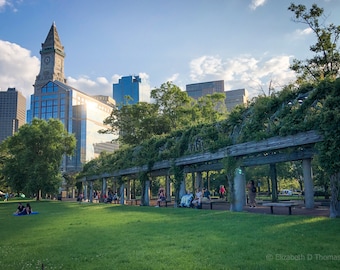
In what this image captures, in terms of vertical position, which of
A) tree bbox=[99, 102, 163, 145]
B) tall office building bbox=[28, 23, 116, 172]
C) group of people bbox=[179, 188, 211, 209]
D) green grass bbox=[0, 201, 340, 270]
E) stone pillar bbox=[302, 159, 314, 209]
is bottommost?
green grass bbox=[0, 201, 340, 270]

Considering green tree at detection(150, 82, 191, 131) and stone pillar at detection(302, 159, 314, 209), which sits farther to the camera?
green tree at detection(150, 82, 191, 131)

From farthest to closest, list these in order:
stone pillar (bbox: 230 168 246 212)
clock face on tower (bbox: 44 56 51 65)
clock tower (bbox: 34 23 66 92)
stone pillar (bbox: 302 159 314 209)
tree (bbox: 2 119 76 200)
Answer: clock face on tower (bbox: 44 56 51 65) < clock tower (bbox: 34 23 66 92) < tree (bbox: 2 119 76 200) < stone pillar (bbox: 302 159 314 209) < stone pillar (bbox: 230 168 246 212)

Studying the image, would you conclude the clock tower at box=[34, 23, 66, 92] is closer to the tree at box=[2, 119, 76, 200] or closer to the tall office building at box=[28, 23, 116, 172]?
the tall office building at box=[28, 23, 116, 172]

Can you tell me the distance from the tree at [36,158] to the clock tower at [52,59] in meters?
104

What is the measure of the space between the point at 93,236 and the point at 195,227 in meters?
3.17

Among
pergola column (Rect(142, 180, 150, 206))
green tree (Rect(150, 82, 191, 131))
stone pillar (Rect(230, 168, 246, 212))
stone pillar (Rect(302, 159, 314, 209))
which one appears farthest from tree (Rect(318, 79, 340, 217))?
green tree (Rect(150, 82, 191, 131))

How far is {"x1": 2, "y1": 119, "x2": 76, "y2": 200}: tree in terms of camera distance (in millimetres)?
38844

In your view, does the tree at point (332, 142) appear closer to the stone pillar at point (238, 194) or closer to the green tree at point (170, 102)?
the stone pillar at point (238, 194)

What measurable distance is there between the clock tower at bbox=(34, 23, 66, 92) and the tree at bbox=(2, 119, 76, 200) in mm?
103751

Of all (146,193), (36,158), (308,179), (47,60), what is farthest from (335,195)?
(47,60)

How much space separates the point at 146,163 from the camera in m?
24.8

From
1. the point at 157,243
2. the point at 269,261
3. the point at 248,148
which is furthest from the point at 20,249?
the point at 248,148

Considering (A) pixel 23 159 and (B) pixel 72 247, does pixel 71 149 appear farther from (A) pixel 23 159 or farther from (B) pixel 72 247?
(B) pixel 72 247

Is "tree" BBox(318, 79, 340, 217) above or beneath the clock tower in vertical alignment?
beneath
